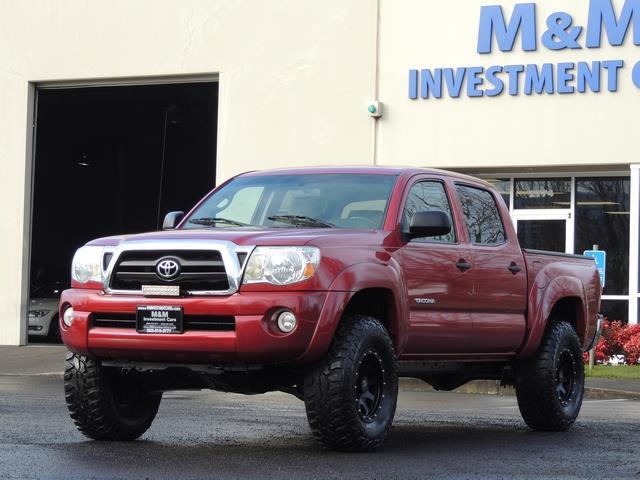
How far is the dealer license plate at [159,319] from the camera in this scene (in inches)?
330

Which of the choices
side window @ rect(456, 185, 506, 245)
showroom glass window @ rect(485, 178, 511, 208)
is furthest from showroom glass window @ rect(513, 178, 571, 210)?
side window @ rect(456, 185, 506, 245)

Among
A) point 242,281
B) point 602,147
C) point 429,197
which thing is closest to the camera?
point 242,281

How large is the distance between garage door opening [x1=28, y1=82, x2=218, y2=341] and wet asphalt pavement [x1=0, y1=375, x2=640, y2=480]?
18833 millimetres

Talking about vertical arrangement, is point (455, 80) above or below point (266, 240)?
above

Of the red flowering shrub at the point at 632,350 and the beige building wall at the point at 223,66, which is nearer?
the red flowering shrub at the point at 632,350

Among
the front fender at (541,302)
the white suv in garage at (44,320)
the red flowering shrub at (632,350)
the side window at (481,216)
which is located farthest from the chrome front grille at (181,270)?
the white suv in garage at (44,320)

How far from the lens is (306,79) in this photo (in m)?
24.6

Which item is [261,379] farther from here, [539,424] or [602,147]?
[602,147]

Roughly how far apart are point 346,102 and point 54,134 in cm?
1441

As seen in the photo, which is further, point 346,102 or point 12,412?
point 346,102

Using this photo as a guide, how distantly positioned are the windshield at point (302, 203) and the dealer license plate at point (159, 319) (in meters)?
1.28

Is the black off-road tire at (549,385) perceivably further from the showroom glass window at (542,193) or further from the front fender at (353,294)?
the showroom glass window at (542,193)

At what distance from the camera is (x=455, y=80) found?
2348 cm

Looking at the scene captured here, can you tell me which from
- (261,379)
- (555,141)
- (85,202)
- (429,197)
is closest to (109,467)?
(261,379)
